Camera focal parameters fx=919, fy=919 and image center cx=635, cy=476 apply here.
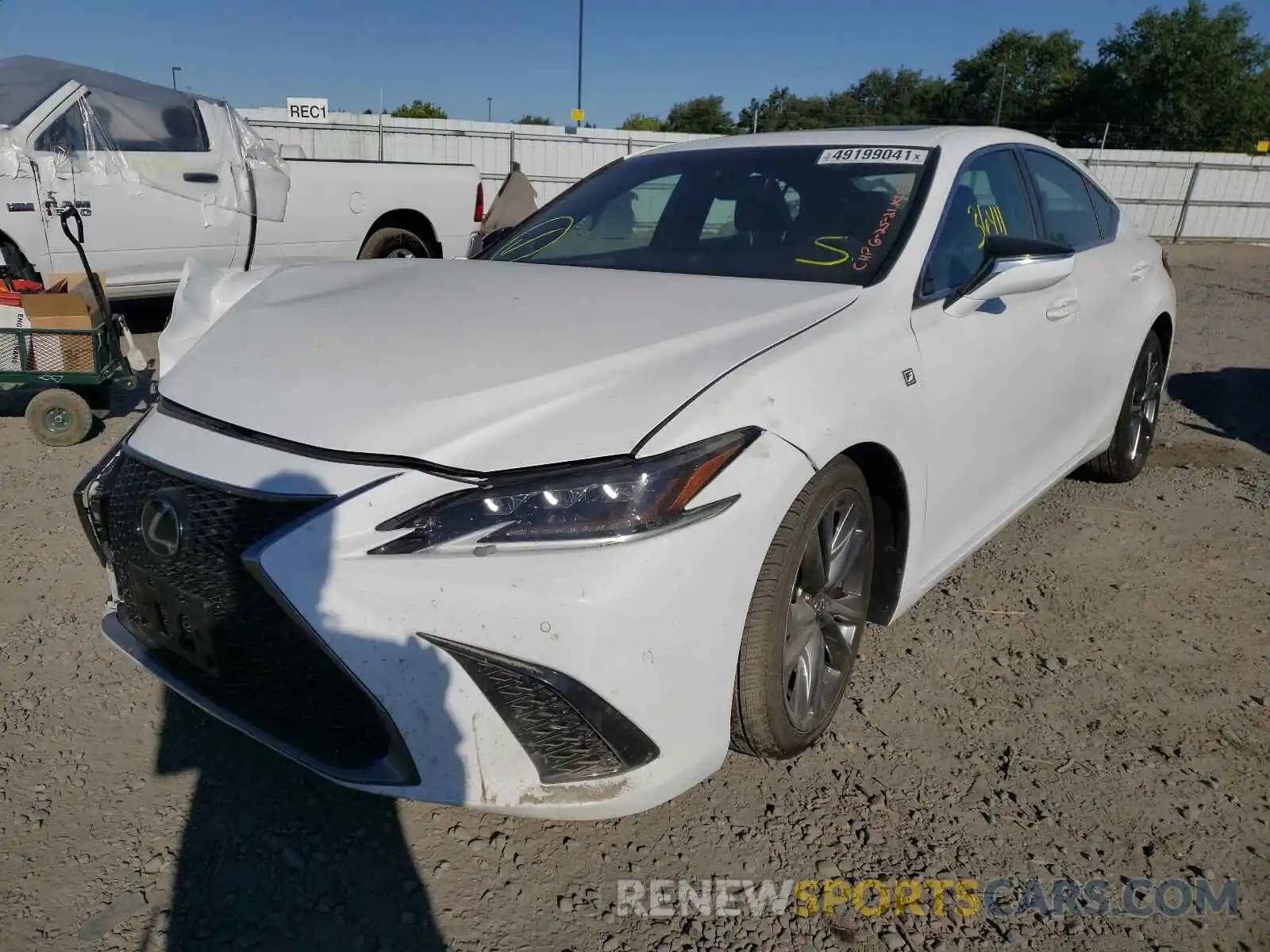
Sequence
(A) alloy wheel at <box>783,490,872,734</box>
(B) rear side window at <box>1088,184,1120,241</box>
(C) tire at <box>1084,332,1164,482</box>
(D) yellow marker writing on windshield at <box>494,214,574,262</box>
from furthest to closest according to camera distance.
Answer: (C) tire at <box>1084,332,1164,482</box> < (B) rear side window at <box>1088,184,1120,241</box> < (D) yellow marker writing on windshield at <box>494,214,574,262</box> < (A) alloy wheel at <box>783,490,872,734</box>

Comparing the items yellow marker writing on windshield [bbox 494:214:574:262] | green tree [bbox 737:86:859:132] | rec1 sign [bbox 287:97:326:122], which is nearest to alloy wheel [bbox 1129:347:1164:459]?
yellow marker writing on windshield [bbox 494:214:574:262]

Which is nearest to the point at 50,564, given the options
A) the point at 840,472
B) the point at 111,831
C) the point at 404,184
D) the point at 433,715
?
the point at 111,831

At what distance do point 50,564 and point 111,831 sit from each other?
5.56 ft

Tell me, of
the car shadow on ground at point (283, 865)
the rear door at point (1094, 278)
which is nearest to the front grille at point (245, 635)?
the car shadow on ground at point (283, 865)

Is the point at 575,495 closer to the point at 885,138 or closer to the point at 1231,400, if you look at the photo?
the point at 885,138

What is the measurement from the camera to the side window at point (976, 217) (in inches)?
106

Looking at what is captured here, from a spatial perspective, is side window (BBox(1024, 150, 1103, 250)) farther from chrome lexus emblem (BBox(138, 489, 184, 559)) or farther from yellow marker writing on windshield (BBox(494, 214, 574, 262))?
chrome lexus emblem (BBox(138, 489, 184, 559))

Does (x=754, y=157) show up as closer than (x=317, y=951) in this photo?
No

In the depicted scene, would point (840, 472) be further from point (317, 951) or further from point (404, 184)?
point (404, 184)

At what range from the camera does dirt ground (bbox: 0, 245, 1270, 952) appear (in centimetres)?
188

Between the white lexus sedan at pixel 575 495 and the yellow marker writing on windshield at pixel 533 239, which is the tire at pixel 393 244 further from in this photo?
the white lexus sedan at pixel 575 495

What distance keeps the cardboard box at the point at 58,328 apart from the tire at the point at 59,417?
0.46ft

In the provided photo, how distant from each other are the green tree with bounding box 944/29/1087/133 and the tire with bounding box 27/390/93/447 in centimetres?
5813

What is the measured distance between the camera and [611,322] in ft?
7.34
